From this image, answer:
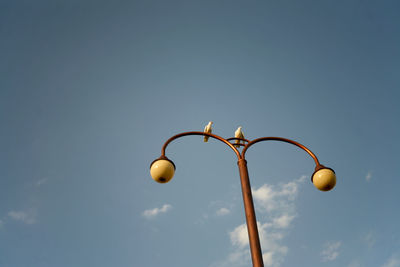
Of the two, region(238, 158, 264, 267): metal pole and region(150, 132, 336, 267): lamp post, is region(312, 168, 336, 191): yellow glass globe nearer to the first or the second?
region(150, 132, 336, 267): lamp post

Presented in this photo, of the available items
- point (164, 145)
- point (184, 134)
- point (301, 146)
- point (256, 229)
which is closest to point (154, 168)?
point (164, 145)

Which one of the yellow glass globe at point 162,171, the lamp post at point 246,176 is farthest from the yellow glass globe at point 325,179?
the yellow glass globe at point 162,171

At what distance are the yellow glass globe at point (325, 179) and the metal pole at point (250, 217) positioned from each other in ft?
5.14

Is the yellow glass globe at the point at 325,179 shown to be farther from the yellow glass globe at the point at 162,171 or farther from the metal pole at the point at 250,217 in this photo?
the yellow glass globe at the point at 162,171

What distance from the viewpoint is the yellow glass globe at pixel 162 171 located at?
571 centimetres

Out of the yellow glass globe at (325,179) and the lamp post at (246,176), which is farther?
the yellow glass globe at (325,179)

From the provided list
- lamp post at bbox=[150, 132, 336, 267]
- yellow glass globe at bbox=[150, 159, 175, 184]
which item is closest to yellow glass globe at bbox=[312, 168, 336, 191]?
lamp post at bbox=[150, 132, 336, 267]

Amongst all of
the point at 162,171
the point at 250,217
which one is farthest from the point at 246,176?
the point at 162,171

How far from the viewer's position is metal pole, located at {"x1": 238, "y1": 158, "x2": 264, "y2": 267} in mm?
4387

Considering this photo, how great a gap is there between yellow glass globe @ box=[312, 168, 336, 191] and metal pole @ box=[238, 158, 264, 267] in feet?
5.14

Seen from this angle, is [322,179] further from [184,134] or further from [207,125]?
[207,125]

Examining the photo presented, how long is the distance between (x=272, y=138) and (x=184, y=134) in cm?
198

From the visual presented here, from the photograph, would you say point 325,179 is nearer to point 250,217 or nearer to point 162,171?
point 250,217

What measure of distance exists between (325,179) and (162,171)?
319 centimetres
